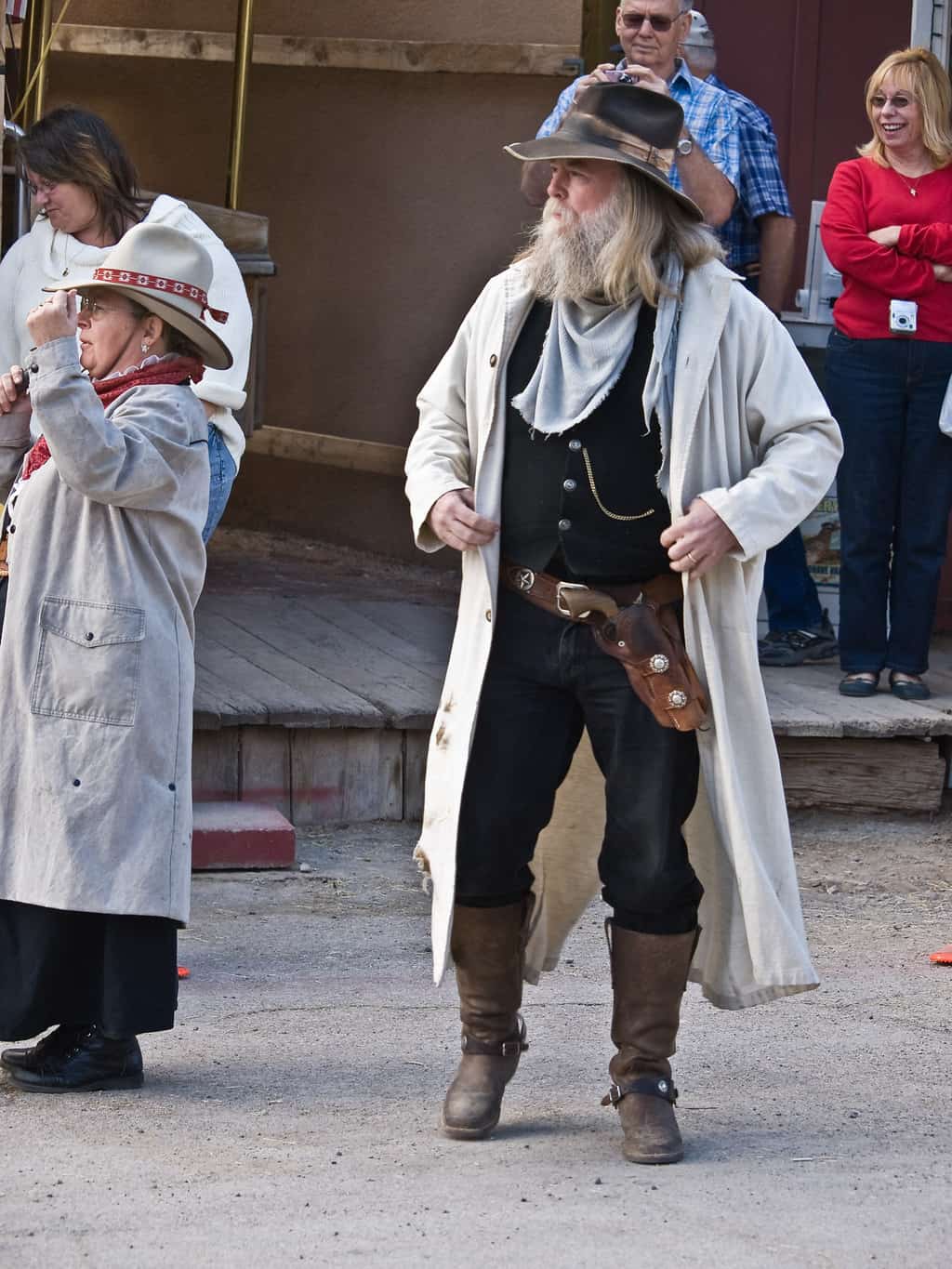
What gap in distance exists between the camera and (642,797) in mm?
3750

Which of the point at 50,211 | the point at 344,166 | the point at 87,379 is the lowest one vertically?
the point at 87,379

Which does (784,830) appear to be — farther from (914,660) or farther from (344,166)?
(344,166)

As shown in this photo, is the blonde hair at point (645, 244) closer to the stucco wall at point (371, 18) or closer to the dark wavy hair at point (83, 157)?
the dark wavy hair at point (83, 157)

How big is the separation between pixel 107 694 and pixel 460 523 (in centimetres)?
80

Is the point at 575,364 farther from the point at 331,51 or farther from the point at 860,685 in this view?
the point at 331,51

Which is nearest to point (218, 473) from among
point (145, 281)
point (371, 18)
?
point (145, 281)

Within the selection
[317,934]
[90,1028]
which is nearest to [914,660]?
[317,934]

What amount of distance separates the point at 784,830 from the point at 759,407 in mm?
822

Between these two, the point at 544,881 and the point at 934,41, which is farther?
the point at 934,41

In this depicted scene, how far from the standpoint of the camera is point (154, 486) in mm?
3910

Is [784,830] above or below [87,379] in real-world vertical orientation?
below

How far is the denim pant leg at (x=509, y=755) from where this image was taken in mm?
3834

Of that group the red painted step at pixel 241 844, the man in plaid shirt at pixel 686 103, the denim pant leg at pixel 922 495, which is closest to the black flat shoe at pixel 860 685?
the denim pant leg at pixel 922 495

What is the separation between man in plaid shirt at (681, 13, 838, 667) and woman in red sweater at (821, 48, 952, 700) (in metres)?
0.19
